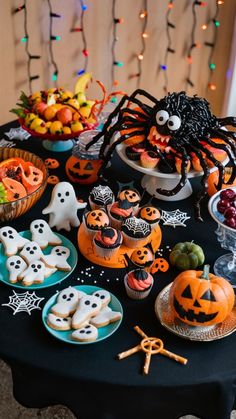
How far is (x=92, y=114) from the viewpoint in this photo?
A: 6.75ft

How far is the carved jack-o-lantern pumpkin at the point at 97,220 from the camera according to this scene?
4.87ft

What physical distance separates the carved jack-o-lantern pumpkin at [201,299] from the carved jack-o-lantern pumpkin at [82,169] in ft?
2.29

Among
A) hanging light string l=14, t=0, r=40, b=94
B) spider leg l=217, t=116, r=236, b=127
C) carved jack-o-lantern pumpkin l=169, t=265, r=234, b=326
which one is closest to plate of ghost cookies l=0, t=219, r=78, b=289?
carved jack-o-lantern pumpkin l=169, t=265, r=234, b=326

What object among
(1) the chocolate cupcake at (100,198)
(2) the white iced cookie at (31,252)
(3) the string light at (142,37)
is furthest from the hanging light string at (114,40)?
(2) the white iced cookie at (31,252)

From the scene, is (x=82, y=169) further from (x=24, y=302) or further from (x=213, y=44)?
(x=213, y=44)

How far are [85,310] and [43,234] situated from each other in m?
0.34

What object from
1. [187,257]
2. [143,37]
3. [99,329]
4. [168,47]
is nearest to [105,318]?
[99,329]

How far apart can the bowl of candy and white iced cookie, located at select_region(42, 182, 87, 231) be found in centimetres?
45

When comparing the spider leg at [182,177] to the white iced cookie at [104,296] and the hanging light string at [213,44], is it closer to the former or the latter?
the white iced cookie at [104,296]

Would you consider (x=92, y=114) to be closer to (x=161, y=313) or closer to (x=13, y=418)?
(x=161, y=313)

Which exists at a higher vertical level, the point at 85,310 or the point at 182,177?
the point at 182,177

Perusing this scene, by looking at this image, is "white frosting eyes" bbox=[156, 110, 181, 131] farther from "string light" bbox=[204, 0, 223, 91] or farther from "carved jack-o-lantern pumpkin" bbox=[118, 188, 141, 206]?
"string light" bbox=[204, 0, 223, 91]

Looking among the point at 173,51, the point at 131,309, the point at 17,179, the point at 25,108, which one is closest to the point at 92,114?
the point at 25,108

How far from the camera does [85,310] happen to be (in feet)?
4.13
